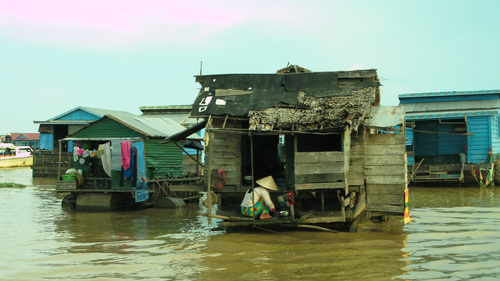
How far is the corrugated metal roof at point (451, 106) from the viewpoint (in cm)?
2339

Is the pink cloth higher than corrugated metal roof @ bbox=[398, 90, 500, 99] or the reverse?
the reverse

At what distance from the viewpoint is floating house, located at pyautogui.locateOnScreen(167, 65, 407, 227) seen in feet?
33.4

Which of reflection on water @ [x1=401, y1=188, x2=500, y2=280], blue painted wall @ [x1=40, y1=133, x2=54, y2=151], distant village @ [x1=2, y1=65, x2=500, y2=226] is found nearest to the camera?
reflection on water @ [x1=401, y1=188, x2=500, y2=280]

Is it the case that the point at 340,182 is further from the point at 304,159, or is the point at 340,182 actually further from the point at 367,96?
the point at 367,96

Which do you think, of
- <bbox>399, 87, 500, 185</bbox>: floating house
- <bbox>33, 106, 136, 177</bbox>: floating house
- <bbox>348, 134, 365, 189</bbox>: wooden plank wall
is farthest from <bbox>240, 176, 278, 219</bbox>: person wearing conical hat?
<bbox>33, 106, 136, 177</bbox>: floating house

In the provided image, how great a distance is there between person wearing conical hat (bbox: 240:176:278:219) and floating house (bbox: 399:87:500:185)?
44.1 feet

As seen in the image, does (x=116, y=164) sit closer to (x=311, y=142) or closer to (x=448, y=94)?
(x=311, y=142)

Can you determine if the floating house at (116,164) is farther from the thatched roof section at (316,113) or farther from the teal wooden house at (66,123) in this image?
the teal wooden house at (66,123)

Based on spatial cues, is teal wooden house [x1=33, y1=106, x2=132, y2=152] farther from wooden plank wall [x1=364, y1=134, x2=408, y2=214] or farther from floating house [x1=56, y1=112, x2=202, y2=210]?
wooden plank wall [x1=364, y1=134, x2=408, y2=214]

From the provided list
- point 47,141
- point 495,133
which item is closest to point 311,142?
point 495,133

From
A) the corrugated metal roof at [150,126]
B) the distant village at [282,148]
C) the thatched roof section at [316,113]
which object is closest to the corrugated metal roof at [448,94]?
the distant village at [282,148]

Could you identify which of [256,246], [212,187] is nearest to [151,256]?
[256,246]

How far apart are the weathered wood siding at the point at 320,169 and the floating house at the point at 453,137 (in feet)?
42.6

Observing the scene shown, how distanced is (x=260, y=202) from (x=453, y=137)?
58.4ft
